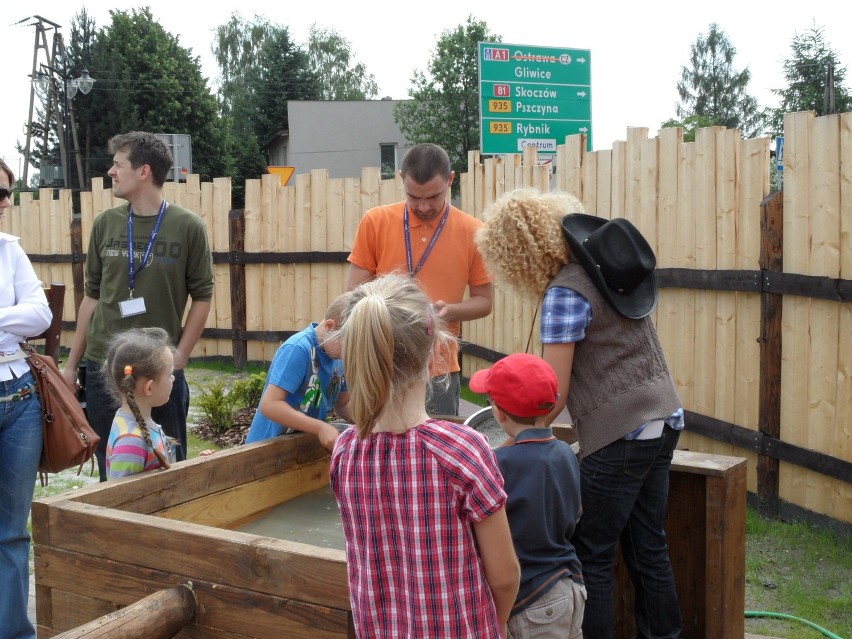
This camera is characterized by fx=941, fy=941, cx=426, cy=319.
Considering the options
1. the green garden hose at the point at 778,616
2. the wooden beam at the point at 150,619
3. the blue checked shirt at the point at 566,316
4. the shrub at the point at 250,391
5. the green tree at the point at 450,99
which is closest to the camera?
the wooden beam at the point at 150,619

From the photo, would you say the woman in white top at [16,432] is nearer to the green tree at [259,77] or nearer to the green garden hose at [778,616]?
the green garden hose at [778,616]

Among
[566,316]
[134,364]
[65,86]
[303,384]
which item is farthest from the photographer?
[65,86]

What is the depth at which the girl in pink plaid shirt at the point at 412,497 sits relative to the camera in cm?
184

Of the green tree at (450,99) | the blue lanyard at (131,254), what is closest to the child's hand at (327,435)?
the blue lanyard at (131,254)

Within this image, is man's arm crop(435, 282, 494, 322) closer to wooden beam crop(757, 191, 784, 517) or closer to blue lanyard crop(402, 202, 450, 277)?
blue lanyard crop(402, 202, 450, 277)

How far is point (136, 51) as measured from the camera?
3828 centimetres

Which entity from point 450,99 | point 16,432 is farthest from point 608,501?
point 450,99

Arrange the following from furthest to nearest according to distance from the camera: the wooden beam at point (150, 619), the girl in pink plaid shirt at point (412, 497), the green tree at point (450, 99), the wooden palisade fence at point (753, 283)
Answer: the green tree at point (450, 99) < the wooden palisade fence at point (753, 283) < the wooden beam at point (150, 619) < the girl in pink plaid shirt at point (412, 497)

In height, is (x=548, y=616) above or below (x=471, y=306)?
below

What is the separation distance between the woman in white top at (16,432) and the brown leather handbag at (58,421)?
27 millimetres

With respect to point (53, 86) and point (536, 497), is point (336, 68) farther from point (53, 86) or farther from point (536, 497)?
point (536, 497)

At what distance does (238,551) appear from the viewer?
2.29m

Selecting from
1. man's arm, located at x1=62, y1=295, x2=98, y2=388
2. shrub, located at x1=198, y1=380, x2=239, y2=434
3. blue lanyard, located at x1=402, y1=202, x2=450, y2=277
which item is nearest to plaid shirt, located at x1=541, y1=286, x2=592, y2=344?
blue lanyard, located at x1=402, y1=202, x2=450, y2=277

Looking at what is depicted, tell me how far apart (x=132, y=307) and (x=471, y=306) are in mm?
1440
